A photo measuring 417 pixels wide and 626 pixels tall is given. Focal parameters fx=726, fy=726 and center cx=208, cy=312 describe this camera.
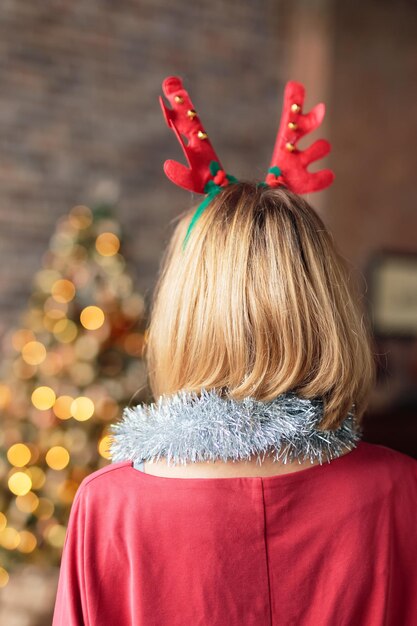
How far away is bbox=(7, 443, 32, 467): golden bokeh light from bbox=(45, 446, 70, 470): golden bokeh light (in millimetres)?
83

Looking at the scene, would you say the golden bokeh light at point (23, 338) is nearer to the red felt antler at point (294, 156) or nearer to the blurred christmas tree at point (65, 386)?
the blurred christmas tree at point (65, 386)

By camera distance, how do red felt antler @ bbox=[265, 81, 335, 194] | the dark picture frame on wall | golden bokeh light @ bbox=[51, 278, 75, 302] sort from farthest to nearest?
the dark picture frame on wall
golden bokeh light @ bbox=[51, 278, 75, 302]
red felt antler @ bbox=[265, 81, 335, 194]

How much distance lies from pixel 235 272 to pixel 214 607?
0.46m

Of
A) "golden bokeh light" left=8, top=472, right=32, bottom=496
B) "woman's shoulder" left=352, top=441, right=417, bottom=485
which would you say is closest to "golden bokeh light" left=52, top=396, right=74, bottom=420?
"golden bokeh light" left=8, top=472, right=32, bottom=496

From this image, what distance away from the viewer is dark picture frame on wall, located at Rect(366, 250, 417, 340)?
4363 mm

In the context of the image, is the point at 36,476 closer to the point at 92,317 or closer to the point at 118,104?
the point at 92,317

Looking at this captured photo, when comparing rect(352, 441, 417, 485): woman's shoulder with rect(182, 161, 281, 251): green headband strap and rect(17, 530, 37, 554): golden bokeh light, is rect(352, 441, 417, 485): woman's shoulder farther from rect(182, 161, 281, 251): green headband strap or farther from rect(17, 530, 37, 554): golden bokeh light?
rect(17, 530, 37, 554): golden bokeh light

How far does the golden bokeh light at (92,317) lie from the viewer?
2471 millimetres

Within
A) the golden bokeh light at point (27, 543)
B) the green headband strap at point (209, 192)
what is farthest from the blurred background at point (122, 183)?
the green headband strap at point (209, 192)

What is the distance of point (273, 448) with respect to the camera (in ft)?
3.34

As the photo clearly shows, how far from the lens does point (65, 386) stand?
2.48 m

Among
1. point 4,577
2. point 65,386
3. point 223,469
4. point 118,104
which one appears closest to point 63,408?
point 65,386

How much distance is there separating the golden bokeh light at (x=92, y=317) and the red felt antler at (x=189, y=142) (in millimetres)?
1319

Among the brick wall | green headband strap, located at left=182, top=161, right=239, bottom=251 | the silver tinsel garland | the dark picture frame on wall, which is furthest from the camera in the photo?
the dark picture frame on wall
